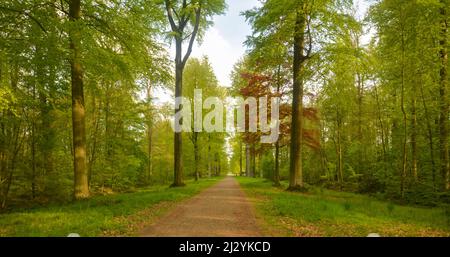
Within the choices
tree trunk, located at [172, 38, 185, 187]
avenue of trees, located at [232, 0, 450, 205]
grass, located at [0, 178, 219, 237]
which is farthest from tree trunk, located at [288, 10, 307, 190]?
grass, located at [0, 178, 219, 237]

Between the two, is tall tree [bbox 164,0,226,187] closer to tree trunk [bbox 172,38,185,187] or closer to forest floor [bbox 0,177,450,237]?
tree trunk [bbox 172,38,185,187]

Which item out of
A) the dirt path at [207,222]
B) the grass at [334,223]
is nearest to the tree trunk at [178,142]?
the dirt path at [207,222]

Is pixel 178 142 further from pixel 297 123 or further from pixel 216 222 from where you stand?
pixel 216 222

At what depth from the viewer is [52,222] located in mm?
8516

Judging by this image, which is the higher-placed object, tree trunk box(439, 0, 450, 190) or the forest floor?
→ tree trunk box(439, 0, 450, 190)

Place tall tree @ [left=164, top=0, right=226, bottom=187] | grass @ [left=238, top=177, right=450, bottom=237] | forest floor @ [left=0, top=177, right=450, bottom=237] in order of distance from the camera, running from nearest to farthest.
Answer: forest floor @ [left=0, top=177, right=450, bottom=237]
grass @ [left=238, top=177, right=450, bottom=237]
tall tree @ [left=164, top=0, right=226, bottom=187]

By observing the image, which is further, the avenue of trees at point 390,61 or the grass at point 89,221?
the avenue of trees at point 390,61

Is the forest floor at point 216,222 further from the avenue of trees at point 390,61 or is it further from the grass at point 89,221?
the avenue of trees at point 390,61

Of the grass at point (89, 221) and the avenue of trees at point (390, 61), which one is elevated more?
the avenue of trees at point (390, 61)

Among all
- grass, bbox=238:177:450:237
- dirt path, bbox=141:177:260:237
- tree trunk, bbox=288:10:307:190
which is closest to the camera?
dirt path, bbox=141:177:260:237

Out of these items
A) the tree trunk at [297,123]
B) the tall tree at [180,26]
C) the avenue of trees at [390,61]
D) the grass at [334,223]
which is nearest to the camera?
the grass at [334,223]

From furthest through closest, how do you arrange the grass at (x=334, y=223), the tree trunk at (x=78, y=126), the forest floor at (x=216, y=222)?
the tree trunk at (x=78, y=126)
the grass at (x=334, y=223)
the forest floor at (x=216, y=222)

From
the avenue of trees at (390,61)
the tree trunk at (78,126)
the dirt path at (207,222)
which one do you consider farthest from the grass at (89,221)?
the avenue of trees at (390,61)

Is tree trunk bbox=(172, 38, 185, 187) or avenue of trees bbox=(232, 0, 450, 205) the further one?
tree trunk bbox=(172, 38, 185, 187)
